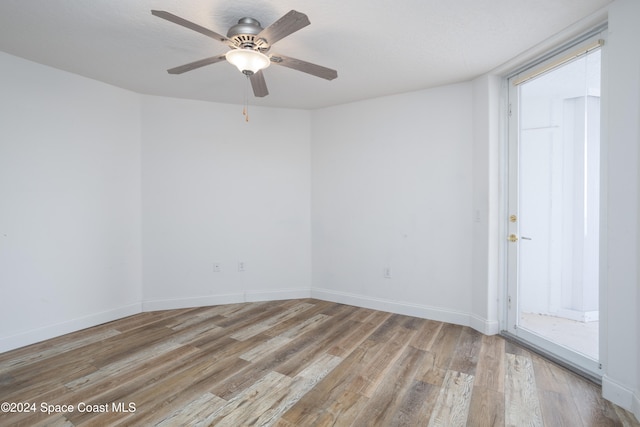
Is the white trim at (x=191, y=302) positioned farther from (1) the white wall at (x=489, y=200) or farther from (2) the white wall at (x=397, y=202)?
(1) the white wall at (x=489, y=200)

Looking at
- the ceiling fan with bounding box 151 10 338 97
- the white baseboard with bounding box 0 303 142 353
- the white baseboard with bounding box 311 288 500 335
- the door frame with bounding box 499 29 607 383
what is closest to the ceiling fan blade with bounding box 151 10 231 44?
the ceiling fan with bounding box 151 10 338 97

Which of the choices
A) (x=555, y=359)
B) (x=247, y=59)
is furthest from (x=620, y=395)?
(x=247, y=59)

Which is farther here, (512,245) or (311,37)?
(512,245)

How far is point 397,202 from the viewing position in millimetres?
3416

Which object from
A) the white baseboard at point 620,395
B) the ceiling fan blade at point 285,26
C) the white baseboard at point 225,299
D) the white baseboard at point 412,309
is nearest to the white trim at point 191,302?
the white baseboard at point 225,299

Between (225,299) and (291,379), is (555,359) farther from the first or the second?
(225,299)

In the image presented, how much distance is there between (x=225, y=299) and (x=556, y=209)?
356 cm

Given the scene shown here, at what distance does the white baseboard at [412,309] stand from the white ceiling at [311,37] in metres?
2.35

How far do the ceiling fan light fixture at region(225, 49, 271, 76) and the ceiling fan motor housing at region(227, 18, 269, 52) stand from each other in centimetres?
5

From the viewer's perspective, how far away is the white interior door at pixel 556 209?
90.1 inches

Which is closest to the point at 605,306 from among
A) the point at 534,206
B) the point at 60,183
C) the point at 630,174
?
the point at 630,174

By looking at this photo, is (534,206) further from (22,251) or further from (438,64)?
(22,251)

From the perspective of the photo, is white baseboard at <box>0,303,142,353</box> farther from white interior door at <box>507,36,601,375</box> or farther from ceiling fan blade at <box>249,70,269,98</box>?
white interior door at <box>507,36,601,375</box>

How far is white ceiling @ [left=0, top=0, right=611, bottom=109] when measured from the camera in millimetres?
1826
